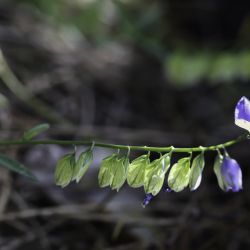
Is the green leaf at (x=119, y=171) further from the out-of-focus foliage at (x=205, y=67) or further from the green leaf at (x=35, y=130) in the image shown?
the out-of-focus foliage at (x=205, y=67)

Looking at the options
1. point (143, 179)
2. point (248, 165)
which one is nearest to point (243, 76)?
point (248, 165)

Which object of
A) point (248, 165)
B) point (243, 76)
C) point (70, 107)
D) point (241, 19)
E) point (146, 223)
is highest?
point (241, 19)

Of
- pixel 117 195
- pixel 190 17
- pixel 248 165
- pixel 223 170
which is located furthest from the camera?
pixel 190 17

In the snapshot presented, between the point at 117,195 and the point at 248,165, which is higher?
the point at 248,165

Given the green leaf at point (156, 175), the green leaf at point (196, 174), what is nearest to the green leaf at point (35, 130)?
the green leaf at point (156, 175)

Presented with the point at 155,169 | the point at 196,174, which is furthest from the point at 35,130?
the point at 196,174

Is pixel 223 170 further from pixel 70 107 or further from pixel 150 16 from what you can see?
pixel 150 16

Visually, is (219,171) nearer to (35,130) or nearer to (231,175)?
(231,175)
